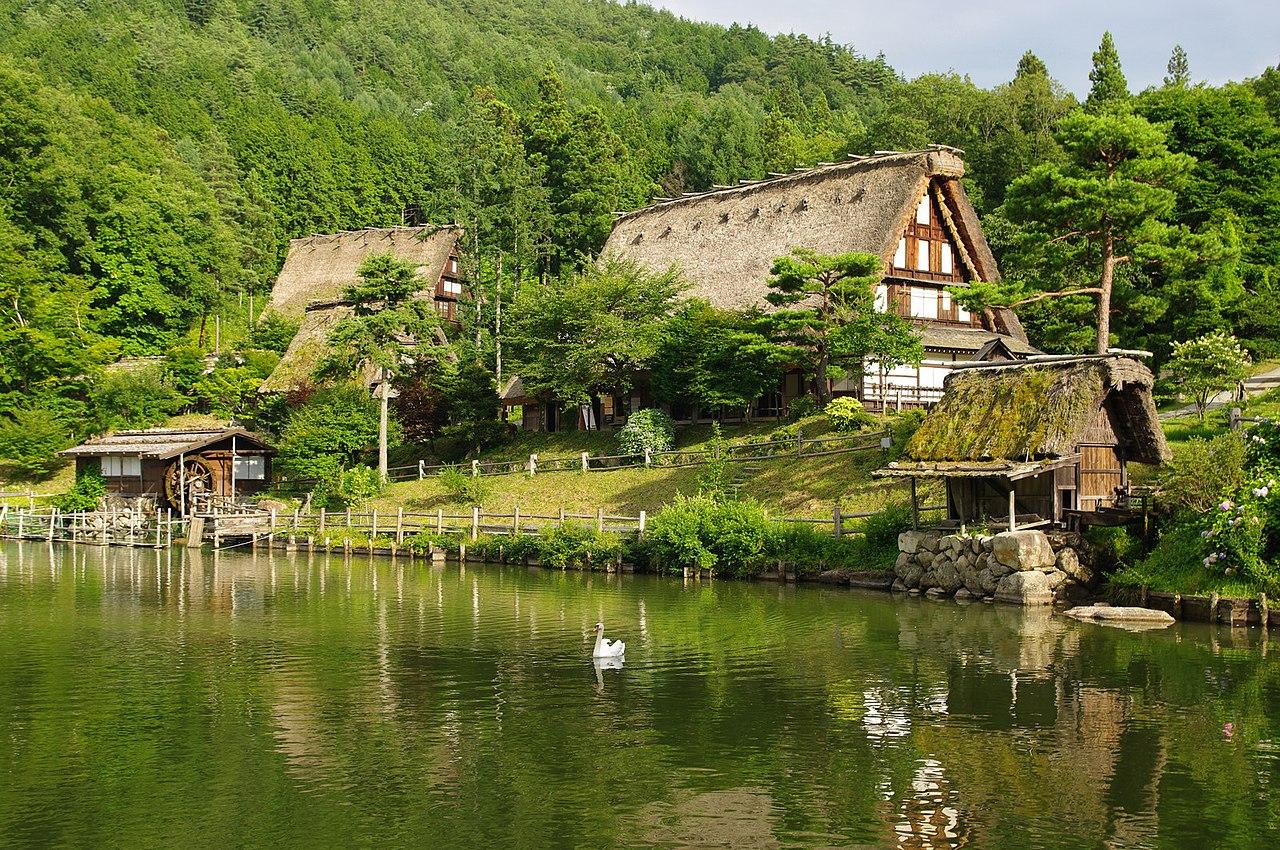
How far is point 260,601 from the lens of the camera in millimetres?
30578

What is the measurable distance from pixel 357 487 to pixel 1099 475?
1188 inches

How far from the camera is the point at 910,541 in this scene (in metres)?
30.7

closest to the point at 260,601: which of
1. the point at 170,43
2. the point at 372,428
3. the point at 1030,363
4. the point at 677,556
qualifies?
the point at 677,556

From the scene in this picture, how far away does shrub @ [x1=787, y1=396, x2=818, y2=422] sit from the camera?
145ft

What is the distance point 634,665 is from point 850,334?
22.9 meters

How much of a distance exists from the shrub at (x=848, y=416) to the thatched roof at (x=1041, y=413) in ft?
29.9

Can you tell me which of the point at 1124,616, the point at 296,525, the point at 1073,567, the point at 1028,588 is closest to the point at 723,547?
the point at 1028,588

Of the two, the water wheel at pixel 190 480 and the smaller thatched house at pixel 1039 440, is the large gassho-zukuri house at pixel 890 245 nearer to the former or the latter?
the smaller thatched house at pixel 1039 440

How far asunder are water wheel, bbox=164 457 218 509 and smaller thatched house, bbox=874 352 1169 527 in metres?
33.5

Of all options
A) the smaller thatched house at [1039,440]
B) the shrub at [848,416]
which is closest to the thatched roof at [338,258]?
the shrub at [848,416]

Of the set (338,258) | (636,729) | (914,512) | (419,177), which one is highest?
(419,177)

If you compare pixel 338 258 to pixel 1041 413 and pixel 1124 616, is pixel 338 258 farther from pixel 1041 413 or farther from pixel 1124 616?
pixel 1124 616

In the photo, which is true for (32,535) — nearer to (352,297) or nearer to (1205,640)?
(352,297)

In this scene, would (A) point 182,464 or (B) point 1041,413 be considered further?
(A) point 182,464
